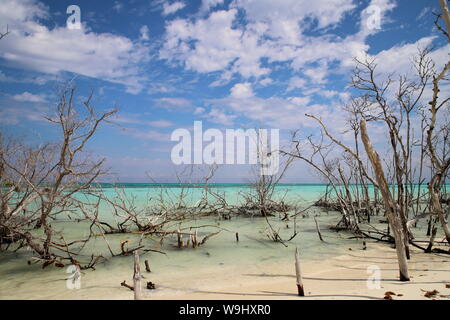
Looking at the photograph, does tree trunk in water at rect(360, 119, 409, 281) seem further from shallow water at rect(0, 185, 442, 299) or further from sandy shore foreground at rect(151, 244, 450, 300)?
shallow water at rect(0, 185, 442, 299)

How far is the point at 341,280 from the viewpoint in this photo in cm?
531

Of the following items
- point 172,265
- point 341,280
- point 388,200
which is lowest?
point 172,265

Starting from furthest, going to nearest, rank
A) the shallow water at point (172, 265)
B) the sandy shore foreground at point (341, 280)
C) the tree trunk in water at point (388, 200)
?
the shallow water at point (172, 265) < the tree trunk in water at point (388, 200) < the sandy shore foreground at point (341, 280)

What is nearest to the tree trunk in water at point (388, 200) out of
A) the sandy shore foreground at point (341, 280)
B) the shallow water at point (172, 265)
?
the sandy shore foreground at point (341, 280)

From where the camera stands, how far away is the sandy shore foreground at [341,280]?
4282mm

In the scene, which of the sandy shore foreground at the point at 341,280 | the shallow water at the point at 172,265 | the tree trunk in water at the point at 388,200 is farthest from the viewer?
the shallow water at the point at 172,265

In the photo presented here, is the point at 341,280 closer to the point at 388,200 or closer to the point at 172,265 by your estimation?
the point at 388,200

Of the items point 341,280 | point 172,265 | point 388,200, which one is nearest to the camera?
point 388,200

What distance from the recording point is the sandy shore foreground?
4282 mm

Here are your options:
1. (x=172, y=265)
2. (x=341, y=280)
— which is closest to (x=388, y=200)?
(x=341, y=280)

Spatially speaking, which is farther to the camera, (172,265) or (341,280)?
(172,265)

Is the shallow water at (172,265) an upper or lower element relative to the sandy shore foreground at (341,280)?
lower

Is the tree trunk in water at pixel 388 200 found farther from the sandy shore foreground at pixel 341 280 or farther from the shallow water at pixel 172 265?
the shallow water at pixel 172 265
